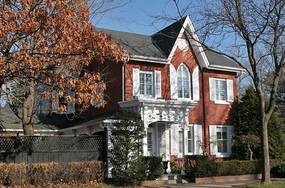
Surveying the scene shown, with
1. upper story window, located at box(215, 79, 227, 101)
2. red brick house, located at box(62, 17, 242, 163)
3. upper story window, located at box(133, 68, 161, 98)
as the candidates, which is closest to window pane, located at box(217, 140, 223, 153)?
red brick house, located at box(62, 17, 242, 163)

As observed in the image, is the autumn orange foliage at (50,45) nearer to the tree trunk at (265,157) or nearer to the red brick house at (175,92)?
the tree trunk at (265,157)

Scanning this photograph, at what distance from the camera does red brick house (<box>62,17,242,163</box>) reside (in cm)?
2914

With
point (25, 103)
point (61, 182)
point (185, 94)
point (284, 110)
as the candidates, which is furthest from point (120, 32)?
point (284, 110)

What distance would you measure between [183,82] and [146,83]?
2.99 meters

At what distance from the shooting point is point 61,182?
22.3 m

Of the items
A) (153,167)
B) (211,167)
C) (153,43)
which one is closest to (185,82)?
(153,43)

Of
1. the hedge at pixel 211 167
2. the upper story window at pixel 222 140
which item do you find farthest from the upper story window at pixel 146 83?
the upper story window at pixel 222 140

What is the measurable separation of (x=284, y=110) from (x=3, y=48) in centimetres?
5083

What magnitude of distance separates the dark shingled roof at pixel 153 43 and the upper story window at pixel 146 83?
1.19 m

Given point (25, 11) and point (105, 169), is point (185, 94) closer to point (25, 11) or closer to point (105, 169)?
point (105, 169)

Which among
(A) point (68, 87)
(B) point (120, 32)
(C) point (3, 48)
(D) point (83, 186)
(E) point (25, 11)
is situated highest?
(B) point (120, 32)

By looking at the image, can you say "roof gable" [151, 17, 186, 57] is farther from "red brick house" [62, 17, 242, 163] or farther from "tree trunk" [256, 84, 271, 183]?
"tree trunk" [256, 84, 271, 183]

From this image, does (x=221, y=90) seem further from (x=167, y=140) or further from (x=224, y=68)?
(x=167, y=140)

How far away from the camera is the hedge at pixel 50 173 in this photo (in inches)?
830
